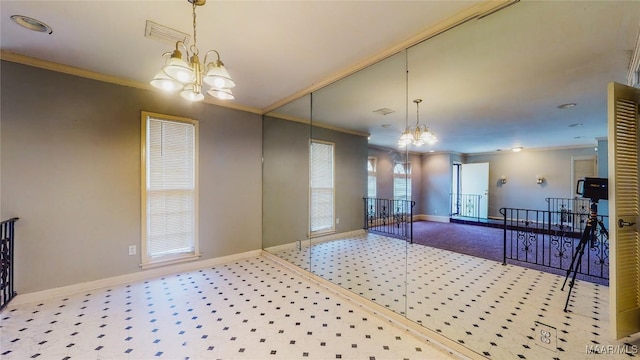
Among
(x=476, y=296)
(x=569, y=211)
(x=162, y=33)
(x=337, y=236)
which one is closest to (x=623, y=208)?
(x=569, y=211)

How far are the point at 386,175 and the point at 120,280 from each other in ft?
13.0

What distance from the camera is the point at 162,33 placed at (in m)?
2.21

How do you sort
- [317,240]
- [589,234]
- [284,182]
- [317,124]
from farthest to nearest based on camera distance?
[284,182]
[317,240]
[317,124]
[589,234]

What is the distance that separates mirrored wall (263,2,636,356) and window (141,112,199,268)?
1.27m

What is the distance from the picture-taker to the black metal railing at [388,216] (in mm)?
3699

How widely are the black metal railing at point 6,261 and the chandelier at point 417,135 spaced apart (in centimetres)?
457

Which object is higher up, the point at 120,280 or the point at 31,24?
the point at 31,24

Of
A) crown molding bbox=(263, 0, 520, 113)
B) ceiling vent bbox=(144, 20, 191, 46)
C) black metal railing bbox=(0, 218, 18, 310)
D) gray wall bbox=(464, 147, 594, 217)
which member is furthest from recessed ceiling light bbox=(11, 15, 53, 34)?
gray wall bbox=(464, 147, 594, 217)

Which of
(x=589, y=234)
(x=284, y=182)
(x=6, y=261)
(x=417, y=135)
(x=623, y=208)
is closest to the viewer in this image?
(x=623, y=208)

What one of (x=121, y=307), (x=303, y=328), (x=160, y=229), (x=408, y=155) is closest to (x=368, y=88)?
(x=408, y=155)

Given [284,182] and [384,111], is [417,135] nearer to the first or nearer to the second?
[384,111]

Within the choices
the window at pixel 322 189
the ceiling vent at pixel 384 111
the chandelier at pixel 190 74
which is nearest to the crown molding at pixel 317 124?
the window at pixel 322 189

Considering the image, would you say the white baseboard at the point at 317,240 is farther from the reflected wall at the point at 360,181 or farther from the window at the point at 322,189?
the window at the point at 322,189

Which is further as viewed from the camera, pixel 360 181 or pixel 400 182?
pixel 360 181
